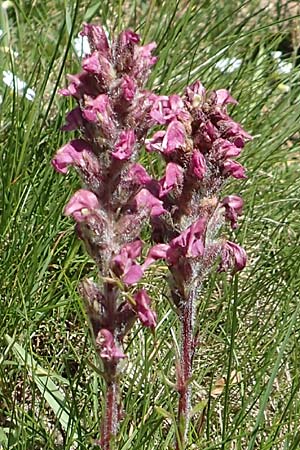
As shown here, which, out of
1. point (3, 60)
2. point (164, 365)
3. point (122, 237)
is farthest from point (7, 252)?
point (3, 60)

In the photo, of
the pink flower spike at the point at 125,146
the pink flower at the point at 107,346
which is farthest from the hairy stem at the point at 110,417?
the pink flower spike at the point at 125,146

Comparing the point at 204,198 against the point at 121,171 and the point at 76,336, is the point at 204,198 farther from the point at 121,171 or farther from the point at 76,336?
the point at 76,336

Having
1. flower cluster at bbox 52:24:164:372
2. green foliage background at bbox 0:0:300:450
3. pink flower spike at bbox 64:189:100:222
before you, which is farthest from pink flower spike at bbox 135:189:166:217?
green foliage background at bbox 0:0:300:450

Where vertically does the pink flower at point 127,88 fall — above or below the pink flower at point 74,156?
above

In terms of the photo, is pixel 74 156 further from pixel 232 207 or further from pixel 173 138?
pixel 232 207

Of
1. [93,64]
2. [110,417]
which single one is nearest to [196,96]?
[93,64]

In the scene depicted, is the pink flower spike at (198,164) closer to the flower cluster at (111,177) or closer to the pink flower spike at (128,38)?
the flower cluster at (111,177)

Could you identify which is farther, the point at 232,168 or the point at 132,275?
the point at 232,168
